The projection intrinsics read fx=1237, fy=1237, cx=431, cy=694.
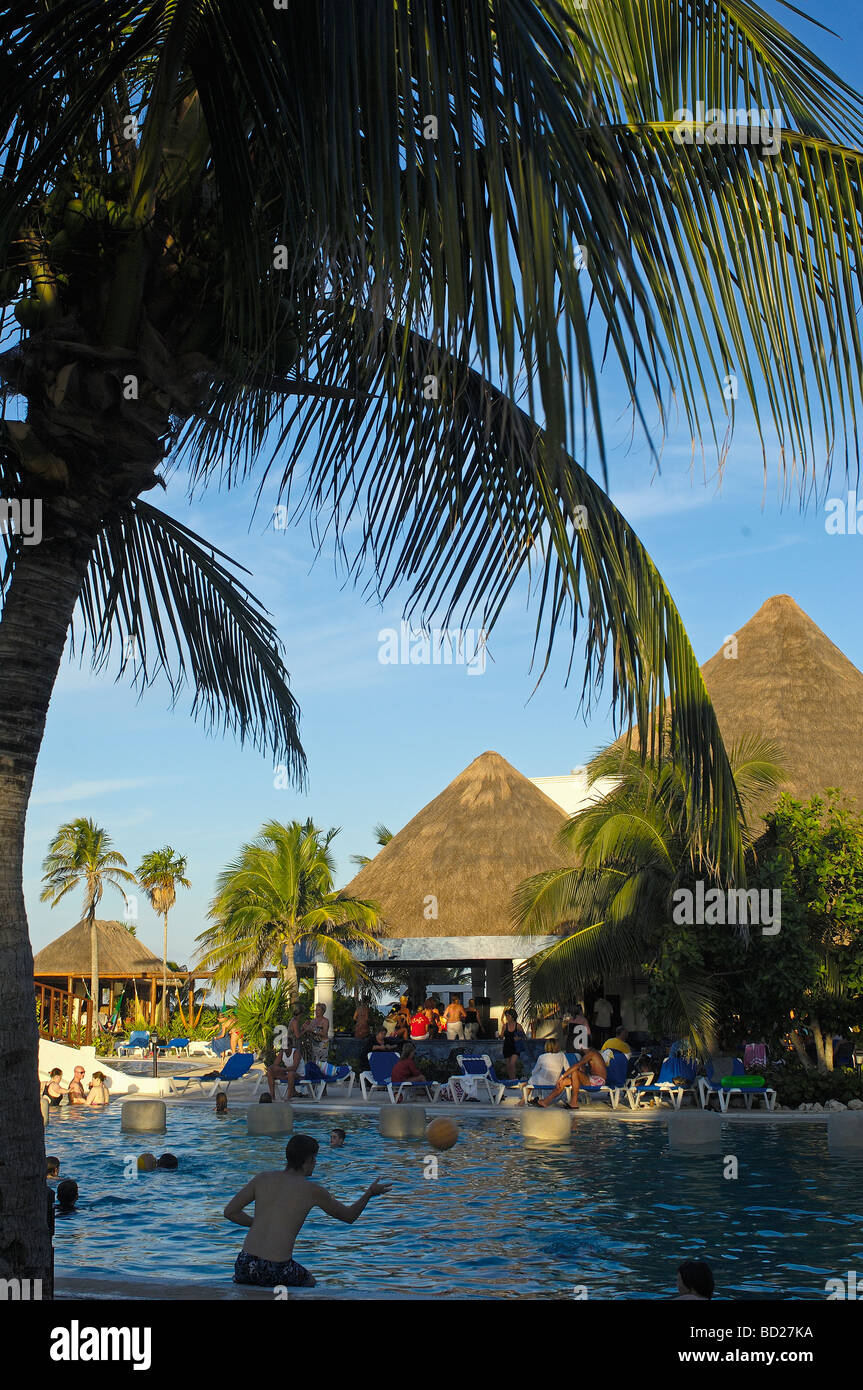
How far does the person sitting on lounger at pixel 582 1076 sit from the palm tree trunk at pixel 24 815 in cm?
1395

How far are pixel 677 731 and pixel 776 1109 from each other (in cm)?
1394

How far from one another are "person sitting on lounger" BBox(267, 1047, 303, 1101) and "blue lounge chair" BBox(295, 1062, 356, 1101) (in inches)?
7.3

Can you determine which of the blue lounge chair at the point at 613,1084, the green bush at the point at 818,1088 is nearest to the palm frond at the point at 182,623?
the blue lounge chair at the point at 613,1084

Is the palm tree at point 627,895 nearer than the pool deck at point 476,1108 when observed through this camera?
→ No

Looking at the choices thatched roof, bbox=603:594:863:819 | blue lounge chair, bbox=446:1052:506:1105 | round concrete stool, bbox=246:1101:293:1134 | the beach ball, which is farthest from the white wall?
the beach ball

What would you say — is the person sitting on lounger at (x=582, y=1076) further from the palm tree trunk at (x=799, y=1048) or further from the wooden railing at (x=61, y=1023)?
the wooden railing at (x=61, y=1023)

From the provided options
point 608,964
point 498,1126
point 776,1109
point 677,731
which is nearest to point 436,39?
point 677,731

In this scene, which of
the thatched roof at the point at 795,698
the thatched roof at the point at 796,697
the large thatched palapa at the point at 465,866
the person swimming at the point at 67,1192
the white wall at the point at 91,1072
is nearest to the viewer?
the person swimming at the point at 67,1192

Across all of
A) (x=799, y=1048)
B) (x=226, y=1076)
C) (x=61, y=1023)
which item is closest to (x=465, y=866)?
(x=226, y=1076)

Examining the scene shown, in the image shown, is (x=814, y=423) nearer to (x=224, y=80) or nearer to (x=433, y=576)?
(x=224, y=80)

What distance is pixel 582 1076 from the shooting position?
17188 mm

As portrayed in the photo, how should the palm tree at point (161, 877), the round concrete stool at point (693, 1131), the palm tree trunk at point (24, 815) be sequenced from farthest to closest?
the palm tree at point (161, 877)
the round concrete stool at point (693, 1131)
the palm tree trunk at point (24, 815)

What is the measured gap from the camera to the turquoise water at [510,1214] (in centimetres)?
825

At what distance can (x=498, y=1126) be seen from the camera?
52.0 feet
